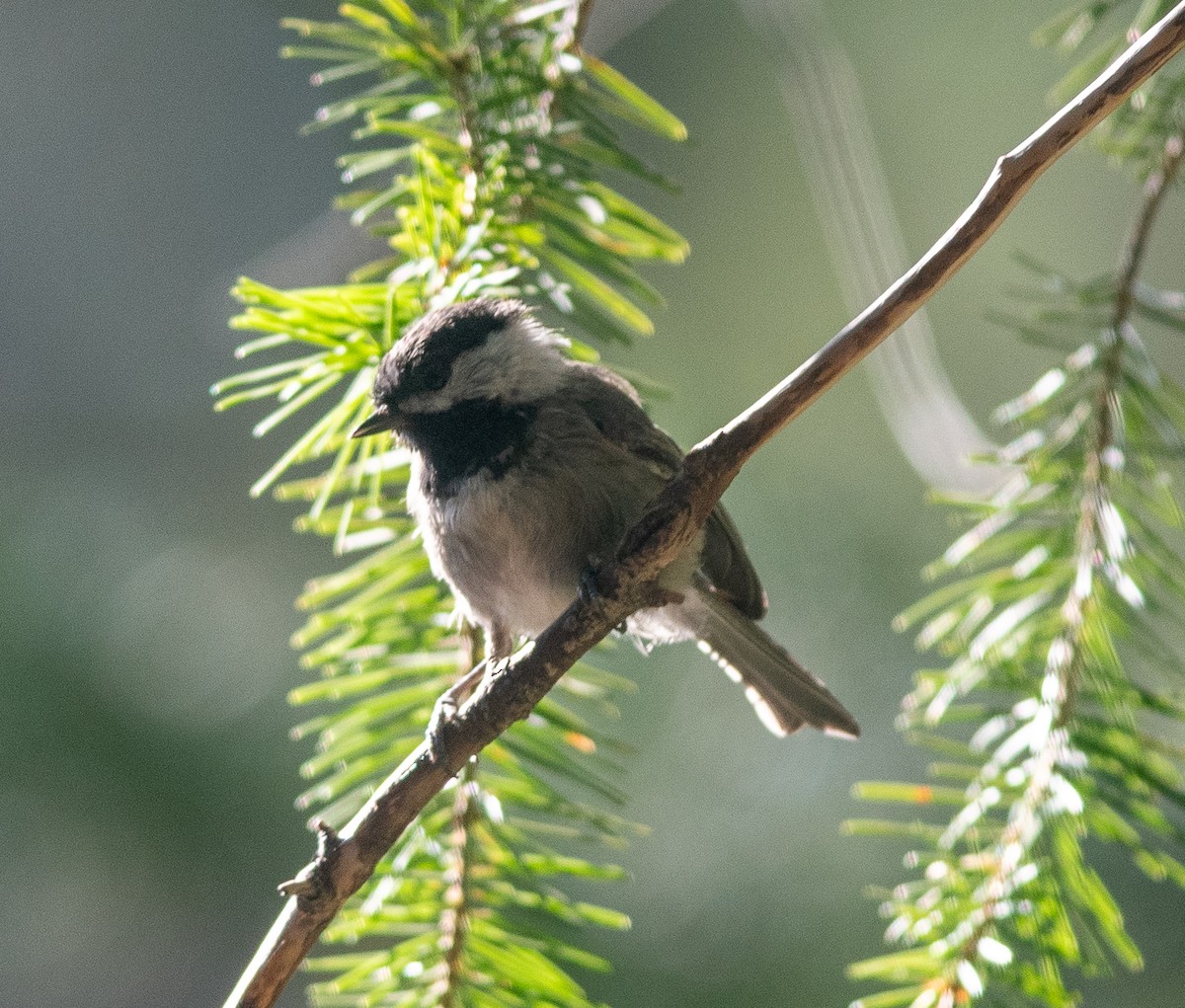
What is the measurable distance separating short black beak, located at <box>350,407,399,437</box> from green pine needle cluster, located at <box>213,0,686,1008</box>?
34 mm

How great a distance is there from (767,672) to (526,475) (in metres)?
0.48

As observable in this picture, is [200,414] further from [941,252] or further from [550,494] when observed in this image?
[941,252]

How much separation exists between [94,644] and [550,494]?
3.68 ft

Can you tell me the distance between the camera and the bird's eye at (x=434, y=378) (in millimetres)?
1517

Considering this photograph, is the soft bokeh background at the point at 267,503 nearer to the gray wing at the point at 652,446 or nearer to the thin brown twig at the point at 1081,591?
the gray wing at the point at 652,446

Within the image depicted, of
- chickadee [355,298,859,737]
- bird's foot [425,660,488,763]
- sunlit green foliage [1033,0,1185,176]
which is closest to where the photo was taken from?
bird's foot [425,660,488,763]

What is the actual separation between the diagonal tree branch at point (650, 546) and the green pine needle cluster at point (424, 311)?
15cm

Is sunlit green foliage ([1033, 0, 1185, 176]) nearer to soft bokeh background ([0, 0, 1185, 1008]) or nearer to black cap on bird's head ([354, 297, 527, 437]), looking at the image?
black cap on bird's head ([354, 297, 527, 437])

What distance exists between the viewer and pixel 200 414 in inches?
131

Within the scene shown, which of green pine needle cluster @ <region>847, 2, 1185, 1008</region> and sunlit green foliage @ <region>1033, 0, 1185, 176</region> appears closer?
green pine needle cluster @ <region>847, 2, 1185, 1008</region>

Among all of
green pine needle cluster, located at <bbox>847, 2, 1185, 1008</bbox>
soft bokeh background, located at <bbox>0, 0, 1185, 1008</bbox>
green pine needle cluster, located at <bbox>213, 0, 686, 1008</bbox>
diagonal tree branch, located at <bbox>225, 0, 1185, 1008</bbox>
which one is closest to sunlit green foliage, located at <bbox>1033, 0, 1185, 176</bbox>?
green pine needle cluster, located at <bbox>847, 2, 1185, 1008</bbox>

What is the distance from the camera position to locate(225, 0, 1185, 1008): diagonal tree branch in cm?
96

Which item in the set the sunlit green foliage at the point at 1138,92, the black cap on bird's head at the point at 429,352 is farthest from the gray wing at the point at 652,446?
the sunlit green foliage at the point at 1138,92

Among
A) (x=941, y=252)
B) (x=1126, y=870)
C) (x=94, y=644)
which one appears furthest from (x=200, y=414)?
(x=941, y=252)
